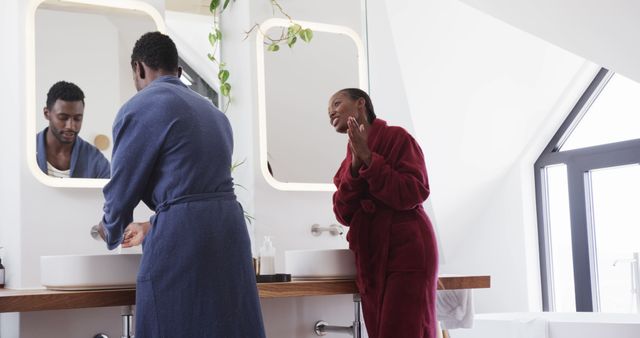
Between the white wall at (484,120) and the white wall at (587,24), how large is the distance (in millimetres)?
732

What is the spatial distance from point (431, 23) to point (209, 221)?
256 cm

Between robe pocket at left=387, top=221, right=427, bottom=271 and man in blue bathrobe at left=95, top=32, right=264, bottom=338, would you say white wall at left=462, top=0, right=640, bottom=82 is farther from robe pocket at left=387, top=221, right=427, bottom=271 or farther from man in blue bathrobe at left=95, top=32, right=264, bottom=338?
man in blue bathrobe at left=95, top=32, right=264, bottom=338

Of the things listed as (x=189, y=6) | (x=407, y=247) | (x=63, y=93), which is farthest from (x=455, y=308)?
(x=63, y=93)

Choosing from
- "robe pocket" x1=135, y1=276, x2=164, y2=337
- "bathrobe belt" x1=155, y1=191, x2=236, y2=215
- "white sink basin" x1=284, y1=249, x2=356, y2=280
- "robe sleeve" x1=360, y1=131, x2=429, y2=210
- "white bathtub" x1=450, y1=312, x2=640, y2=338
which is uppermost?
"robe sleeve" x1=360, y1=131, x2=429, y2=210

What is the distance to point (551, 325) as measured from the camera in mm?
4426

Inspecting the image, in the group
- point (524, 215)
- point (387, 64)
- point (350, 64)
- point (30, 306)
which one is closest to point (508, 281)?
point (524, 215)

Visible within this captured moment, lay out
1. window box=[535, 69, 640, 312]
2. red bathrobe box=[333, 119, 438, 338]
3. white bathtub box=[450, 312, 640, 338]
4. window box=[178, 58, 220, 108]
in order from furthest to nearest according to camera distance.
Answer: window box=[535, 69, 640, 312], white bathtub box=[450, 312, 640, 338], window box=[178, 58, 220, 108], red bathrobe box=[333, 119, 438, 338]

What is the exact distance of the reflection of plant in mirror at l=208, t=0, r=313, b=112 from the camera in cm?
303

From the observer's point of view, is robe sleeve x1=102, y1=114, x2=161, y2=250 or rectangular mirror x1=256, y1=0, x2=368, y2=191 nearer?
robe sleeve x1=102, y1=114, x2=161, y2=250

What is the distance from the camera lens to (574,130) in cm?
517

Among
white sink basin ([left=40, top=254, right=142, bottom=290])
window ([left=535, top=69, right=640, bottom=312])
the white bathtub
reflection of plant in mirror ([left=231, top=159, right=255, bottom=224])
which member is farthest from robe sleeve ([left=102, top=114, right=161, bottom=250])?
window ([left=535, top=69, right=640, bottom=312])

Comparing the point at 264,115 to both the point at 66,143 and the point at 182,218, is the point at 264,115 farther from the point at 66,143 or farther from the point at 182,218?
the point at 182,218

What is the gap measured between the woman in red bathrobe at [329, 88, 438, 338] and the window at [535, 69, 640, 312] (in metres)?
2.59

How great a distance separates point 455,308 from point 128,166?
4.98ft
